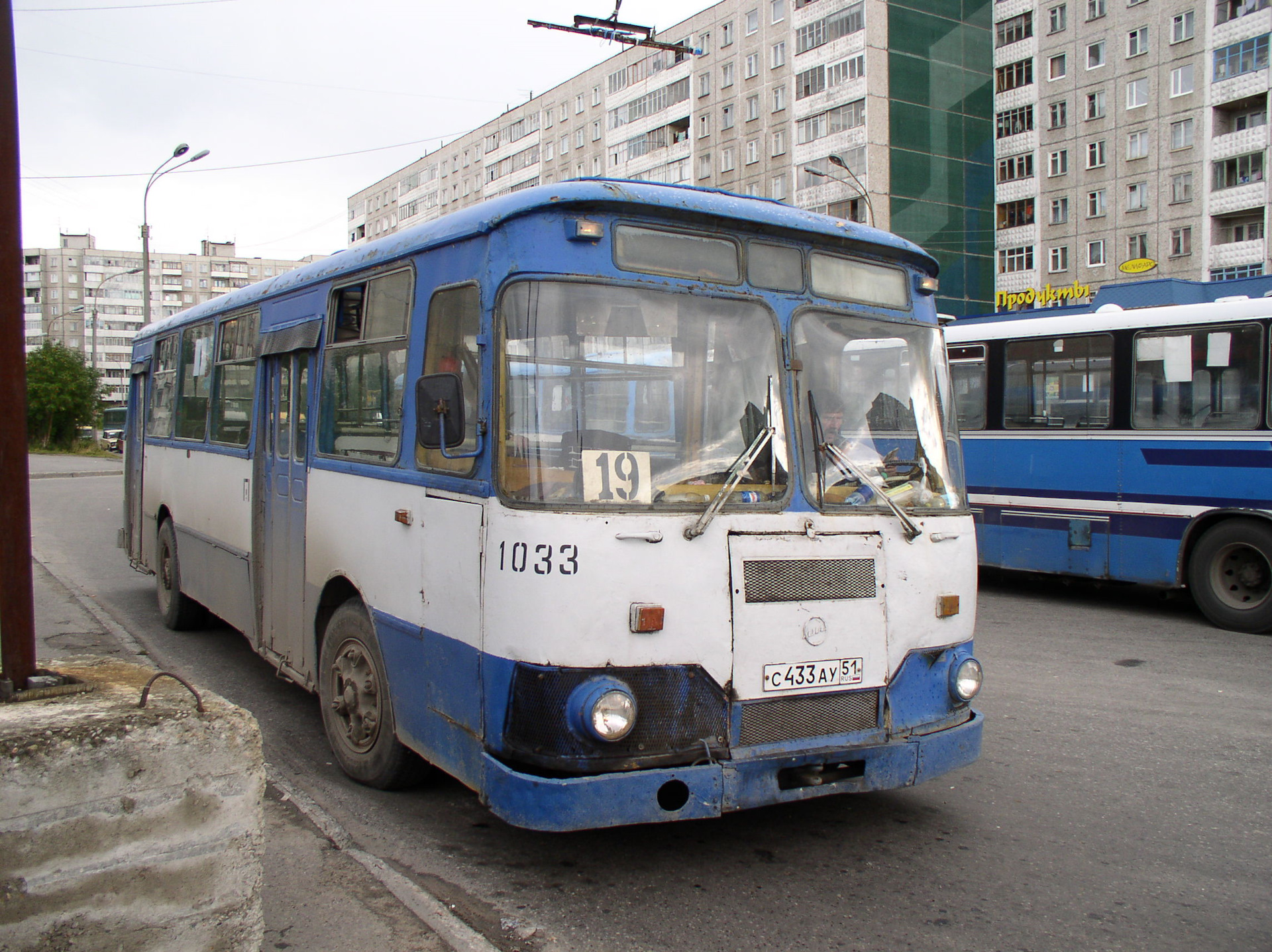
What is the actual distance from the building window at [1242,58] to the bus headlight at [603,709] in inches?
1978

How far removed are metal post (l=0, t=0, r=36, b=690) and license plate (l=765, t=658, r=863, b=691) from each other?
101 inches

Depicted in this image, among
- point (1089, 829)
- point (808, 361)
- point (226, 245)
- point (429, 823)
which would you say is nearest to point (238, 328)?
point (429, 823)

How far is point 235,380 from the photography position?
744cm

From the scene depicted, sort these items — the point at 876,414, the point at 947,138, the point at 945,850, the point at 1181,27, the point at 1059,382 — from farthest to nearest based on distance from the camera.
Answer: the point at 947,138, the point at 1181,27, the point at 1059,382, the point at 876,414, the point at 945,850

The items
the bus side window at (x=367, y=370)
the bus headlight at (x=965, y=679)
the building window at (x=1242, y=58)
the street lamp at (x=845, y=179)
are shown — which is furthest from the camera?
the building window at (x=1242, y=58)

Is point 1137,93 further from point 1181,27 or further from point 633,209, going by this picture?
point 633,209

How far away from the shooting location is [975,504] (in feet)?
38.9

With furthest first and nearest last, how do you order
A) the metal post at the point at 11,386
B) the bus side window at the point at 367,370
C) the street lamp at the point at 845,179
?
the street lamp at the point at 845,179 < the bus side window at the point at 367,370 < the metal post at the point at 11,386

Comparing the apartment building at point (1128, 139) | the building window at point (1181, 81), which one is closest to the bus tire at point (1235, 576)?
the apartment building at point (1128, 139)

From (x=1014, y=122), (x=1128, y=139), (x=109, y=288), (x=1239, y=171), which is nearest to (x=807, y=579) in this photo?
(x=1239, y=171)

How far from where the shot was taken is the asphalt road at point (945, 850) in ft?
12.5

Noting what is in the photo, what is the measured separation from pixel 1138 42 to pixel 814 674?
5322 centimetres

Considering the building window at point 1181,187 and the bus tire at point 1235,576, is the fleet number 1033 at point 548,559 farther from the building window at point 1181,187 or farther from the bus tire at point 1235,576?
the building window at point 1181,187

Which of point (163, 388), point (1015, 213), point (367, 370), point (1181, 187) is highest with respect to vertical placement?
point (1015, 213)
